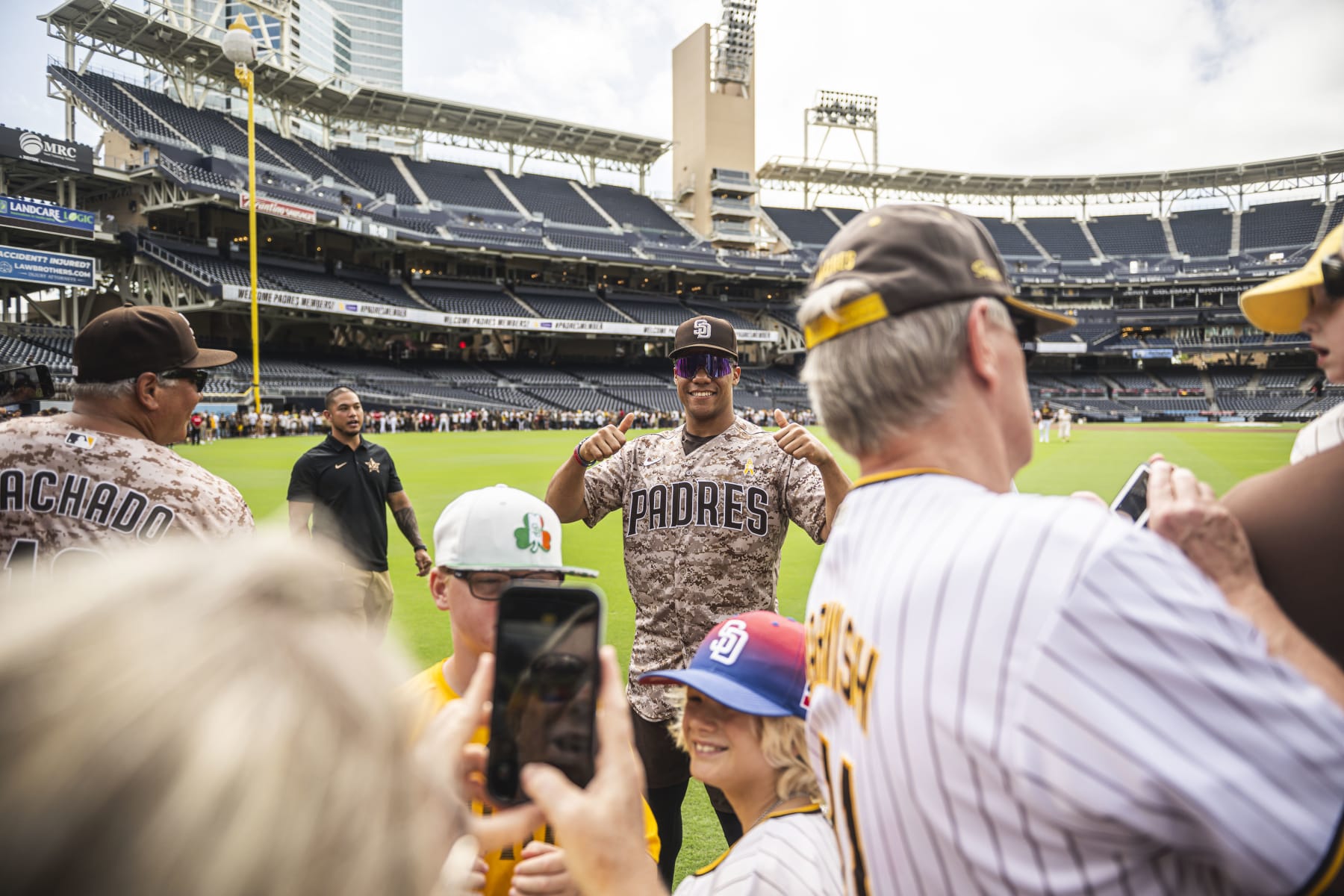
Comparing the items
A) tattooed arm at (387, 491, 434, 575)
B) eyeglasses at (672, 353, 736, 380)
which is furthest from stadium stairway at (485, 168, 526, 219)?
eyeglasses at (672, 353, 736, 380)

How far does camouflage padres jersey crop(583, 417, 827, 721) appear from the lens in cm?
367

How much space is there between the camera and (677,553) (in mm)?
3740

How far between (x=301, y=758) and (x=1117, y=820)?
998mm

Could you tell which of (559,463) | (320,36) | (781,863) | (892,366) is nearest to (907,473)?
(892,366)

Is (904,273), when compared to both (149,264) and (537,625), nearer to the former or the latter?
(537,625)

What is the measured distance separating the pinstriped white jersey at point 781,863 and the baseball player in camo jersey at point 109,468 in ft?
8.03

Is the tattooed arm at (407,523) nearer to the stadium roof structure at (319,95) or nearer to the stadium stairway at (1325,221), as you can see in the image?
the stadium roof structure at (319,95)

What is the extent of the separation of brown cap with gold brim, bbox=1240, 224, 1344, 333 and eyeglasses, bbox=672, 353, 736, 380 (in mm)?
2388

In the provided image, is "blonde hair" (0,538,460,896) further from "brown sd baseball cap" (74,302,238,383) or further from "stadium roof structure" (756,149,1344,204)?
"stadium roof structure" (756,149,1344,204)

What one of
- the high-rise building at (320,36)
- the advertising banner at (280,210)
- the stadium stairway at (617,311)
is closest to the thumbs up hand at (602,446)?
the advertising banner at (280,210)

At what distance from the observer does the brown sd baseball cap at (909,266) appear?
4.42 ft

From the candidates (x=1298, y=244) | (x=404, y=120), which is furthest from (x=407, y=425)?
(x=1298, y=244)

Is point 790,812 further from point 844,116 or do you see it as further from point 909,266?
point 844,116

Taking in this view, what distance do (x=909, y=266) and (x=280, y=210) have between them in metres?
51.6
